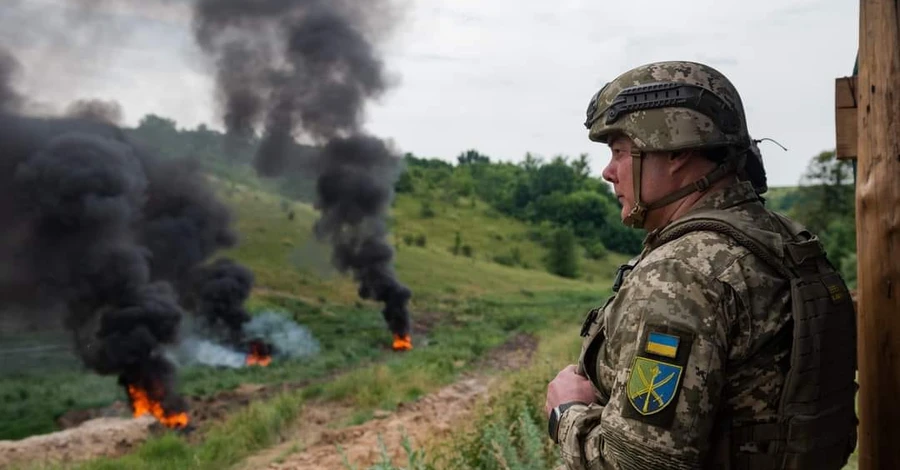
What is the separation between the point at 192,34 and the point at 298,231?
7969mm

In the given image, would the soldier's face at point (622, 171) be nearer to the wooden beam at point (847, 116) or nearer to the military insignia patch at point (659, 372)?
the military insignia patch at point (659, 372)

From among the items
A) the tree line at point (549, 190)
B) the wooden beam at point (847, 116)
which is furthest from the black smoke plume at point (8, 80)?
the wooden beam at point (847, 116)

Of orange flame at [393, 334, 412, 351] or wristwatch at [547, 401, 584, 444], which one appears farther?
orange flame at [393, 334, 412, 351]

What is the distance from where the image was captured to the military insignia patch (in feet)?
6.14

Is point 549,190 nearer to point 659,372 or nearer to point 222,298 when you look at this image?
point 222,298

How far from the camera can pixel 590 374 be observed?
2320 mm

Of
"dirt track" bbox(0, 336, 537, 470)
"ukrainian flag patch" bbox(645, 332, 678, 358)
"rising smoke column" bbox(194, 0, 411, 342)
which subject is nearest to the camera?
"ukrainian flag patch" bbox(645, 332, 678, 358)

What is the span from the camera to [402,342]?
2552 cm

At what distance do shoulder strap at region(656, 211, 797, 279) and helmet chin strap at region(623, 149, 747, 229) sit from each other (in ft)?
0.44

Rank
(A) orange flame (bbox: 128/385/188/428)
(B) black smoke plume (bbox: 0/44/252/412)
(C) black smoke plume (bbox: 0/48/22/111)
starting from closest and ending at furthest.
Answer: (A) orange flame (bbox: 128/385/188/428), (B) black smoke plume (bbox: 0/44/252/412), (C) black smoke plume (bbox: 0/48/22/111)

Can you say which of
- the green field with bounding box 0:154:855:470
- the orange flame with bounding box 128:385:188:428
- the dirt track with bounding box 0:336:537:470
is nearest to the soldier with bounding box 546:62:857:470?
the green field with bounding box 0:154:855:470

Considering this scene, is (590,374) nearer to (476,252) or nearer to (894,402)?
(894,402)

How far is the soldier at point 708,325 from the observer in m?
1.88

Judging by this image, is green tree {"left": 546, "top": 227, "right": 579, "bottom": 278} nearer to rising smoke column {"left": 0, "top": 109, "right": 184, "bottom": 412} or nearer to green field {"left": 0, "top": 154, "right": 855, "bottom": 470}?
green field {"left": 0, "top": 154, "right": 855, "bottom": 470}
